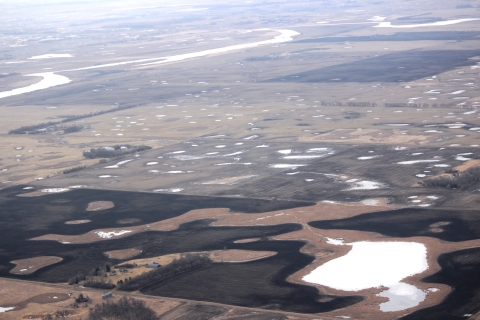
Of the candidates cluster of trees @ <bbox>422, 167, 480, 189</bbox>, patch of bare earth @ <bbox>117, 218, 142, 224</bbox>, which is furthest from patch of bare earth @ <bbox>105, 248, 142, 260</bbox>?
cluster of trees @ <bbox>422, 167, 480, 189</bbox>

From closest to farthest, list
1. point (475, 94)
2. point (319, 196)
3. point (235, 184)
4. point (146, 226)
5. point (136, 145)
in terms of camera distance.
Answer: point (146, 226), point (319, 196), point (235, 184), point (136, 145), point (475, 94)

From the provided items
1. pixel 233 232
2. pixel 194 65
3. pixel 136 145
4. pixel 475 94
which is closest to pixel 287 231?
pixel 233 232

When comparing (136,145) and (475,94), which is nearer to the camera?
(136,145)

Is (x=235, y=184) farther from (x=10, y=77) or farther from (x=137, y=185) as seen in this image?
(x=10, y=77)

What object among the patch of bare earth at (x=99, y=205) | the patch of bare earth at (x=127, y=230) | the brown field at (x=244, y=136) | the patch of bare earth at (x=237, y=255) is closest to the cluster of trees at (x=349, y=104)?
the brown field at (x=244, y=136)

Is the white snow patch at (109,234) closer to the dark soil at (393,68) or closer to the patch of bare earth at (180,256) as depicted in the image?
the patch of bare earth at (180,256)

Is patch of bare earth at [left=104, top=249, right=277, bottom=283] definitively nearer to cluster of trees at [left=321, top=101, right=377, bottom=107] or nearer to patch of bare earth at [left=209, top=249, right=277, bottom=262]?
patch of bare earth at [left=209, top=249, right=277, bottom=262]
